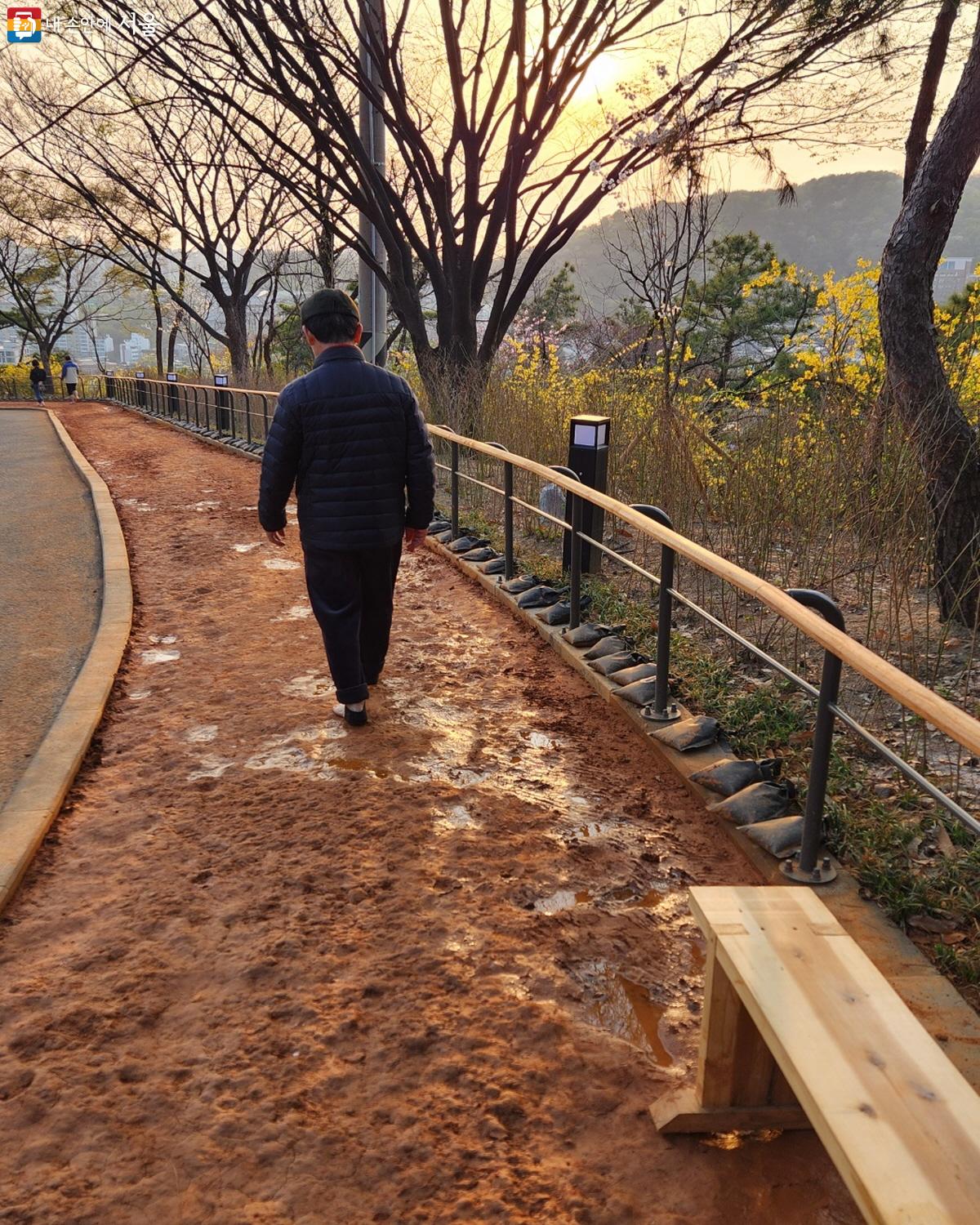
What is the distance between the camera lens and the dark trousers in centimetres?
409

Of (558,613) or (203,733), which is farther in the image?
(558,613)

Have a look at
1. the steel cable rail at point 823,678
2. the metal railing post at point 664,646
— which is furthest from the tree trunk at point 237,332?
the metal railing post at point 664,646

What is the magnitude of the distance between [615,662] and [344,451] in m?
1.91

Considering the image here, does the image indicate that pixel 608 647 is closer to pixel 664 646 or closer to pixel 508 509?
pixel 664 646

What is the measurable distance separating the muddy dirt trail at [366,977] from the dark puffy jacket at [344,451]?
0.96m

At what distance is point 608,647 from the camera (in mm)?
5203

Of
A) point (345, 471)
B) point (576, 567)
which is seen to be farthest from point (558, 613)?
point (345, 471)

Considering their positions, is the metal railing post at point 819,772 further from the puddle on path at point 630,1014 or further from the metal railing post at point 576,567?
the metal railing post at point 576,567

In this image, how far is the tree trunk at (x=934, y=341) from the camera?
516cm

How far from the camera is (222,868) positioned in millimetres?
3113

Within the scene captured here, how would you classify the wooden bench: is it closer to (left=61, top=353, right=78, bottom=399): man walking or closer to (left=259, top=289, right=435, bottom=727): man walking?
(left=259, top=289, right=435, bottom=727): man walking

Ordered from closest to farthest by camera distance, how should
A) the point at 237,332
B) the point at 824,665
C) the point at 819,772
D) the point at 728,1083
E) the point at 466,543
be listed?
the point at 728,1083 < the point at 824,665 < the point at 819,772 < the point at 466,543 < the point at 237,332

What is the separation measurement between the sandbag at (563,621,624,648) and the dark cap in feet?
7.53

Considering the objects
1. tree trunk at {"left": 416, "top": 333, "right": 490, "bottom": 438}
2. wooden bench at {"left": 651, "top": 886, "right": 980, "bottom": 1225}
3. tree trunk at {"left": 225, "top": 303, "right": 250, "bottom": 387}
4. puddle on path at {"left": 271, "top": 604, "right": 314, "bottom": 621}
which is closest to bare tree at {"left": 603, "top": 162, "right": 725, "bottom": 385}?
tree trunk at {"left": 416, "top": 333, "right": 490, "bottom": 438}
